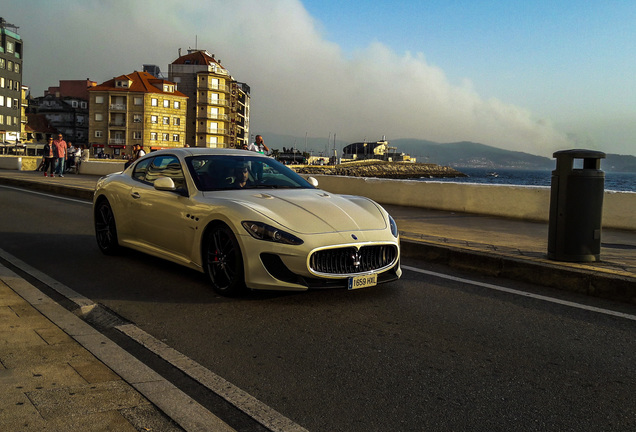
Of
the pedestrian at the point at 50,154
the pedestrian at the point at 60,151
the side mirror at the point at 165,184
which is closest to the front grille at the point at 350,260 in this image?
the side mirror at the point at 165,184

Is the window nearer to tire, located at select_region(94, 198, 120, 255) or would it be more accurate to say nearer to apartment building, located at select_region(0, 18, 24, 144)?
tire, located at select_region(94, 198, 120, 255)

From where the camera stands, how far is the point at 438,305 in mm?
5723

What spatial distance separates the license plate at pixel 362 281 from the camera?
5.49 meters

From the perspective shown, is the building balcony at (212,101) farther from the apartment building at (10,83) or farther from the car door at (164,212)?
the car door at (164,212)

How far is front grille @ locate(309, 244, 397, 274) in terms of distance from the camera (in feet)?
17.8

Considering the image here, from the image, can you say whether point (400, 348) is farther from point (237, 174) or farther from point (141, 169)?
point (141, 169)

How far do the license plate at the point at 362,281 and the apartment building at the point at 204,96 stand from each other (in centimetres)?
9665

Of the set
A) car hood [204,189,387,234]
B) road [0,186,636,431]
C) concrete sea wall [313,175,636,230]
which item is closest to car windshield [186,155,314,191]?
car hood [204,189,387,234]

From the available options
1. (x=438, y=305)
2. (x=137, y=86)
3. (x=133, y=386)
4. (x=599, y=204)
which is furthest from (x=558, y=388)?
(x=137, y=86)

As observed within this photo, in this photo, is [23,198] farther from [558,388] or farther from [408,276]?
[558,388]

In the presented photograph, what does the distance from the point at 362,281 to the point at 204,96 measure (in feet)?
334

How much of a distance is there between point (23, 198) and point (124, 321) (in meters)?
13.9

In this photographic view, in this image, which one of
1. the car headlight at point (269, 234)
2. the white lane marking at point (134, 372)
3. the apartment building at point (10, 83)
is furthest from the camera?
the apartment building at point (10, 83)

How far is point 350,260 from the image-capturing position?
18.3 ft
